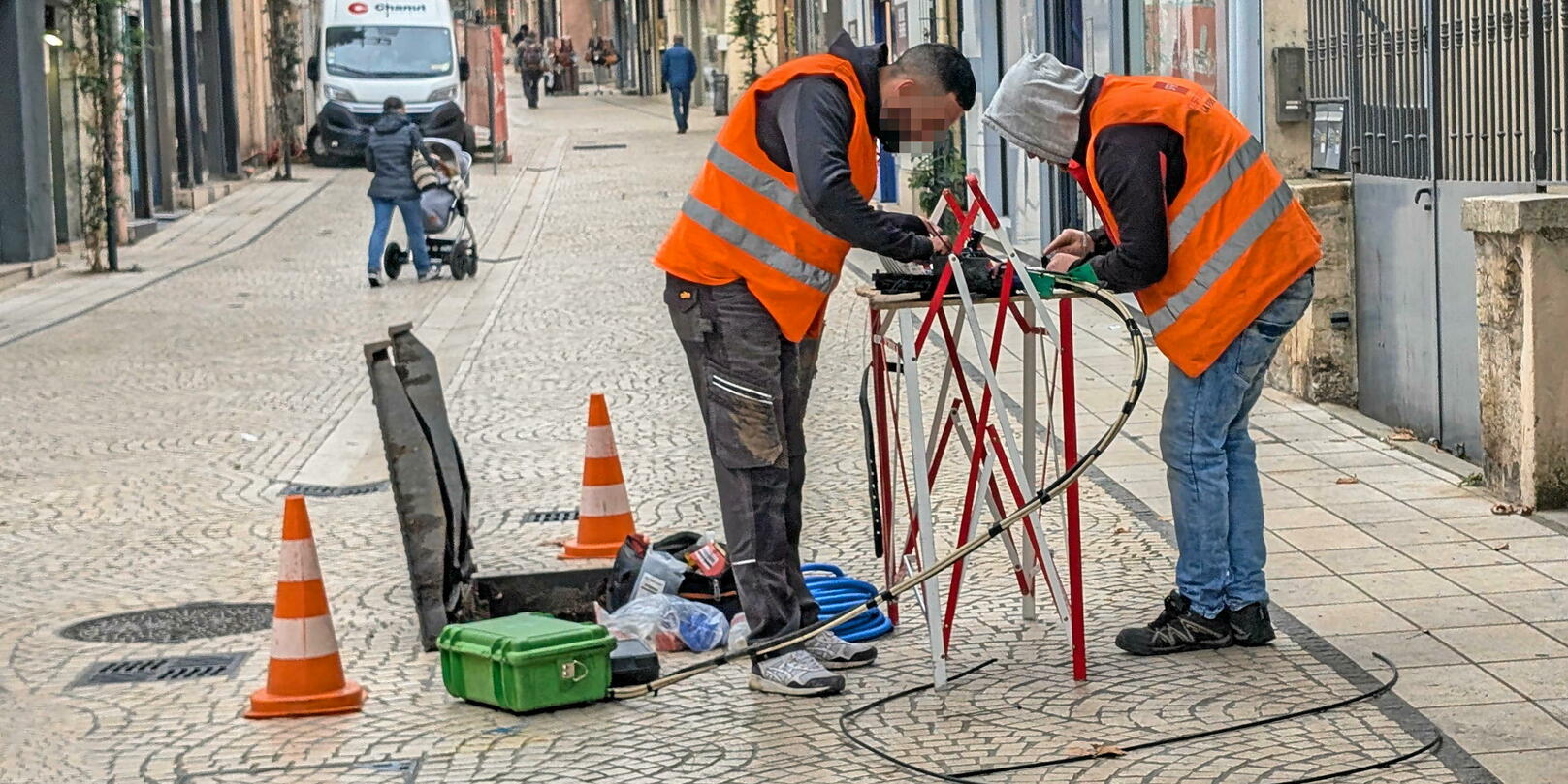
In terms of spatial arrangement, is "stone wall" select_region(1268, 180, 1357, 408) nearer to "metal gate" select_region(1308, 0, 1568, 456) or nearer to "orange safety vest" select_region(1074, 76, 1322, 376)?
"metal gate" select_region(1308, 0, 1568, 456)

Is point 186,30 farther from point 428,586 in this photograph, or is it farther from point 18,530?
point 428,586

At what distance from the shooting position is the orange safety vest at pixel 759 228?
19.1 ft

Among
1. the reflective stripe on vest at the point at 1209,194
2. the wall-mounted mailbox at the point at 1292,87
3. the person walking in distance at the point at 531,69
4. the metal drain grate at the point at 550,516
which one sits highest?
the person walking in distance at the point at 531,69

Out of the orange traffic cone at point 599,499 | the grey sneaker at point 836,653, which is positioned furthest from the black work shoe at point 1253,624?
the orange traffic cone at point 599,499

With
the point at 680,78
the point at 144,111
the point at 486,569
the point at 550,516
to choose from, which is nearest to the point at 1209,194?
the point at 486,569

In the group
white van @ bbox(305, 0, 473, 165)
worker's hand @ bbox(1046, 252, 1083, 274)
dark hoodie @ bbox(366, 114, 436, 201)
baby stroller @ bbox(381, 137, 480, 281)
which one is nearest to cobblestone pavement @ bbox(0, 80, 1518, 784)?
worker's hand @ bbox(1046, 252, 1083, 274)

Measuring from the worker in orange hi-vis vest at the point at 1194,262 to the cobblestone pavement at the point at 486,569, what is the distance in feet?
0.78

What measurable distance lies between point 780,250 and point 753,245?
7 centimetres

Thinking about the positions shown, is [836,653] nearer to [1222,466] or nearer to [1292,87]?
[1222,466]

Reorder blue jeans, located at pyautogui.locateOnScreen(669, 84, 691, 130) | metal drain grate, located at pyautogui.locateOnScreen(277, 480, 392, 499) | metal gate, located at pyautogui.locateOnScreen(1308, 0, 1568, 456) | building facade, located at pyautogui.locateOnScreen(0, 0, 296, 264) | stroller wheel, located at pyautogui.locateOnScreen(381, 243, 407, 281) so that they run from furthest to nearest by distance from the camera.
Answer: blue jeans, located at pyautogui.locateOnScreen(669, 84, 691, 130), building facade, located at pyautogui.locateOnScreen(0, 0, 296, 264), stroller wheel, located at pyautogui.locateOnScreen(381, 243, 407, 281), metal drain grate, located at pyautogui.locateOnScreen(277, 480, 392, 499), metal gate, located at pyautogui.locateOnScreen(1308, 0, 1568, 456)

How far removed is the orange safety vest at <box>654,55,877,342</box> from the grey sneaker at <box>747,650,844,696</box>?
2.91 ft

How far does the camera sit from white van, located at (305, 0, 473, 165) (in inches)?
1313

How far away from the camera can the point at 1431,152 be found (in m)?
9.48

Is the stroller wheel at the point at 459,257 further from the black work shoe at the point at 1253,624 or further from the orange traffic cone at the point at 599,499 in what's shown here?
the black work shoe at the point at 1253,624
